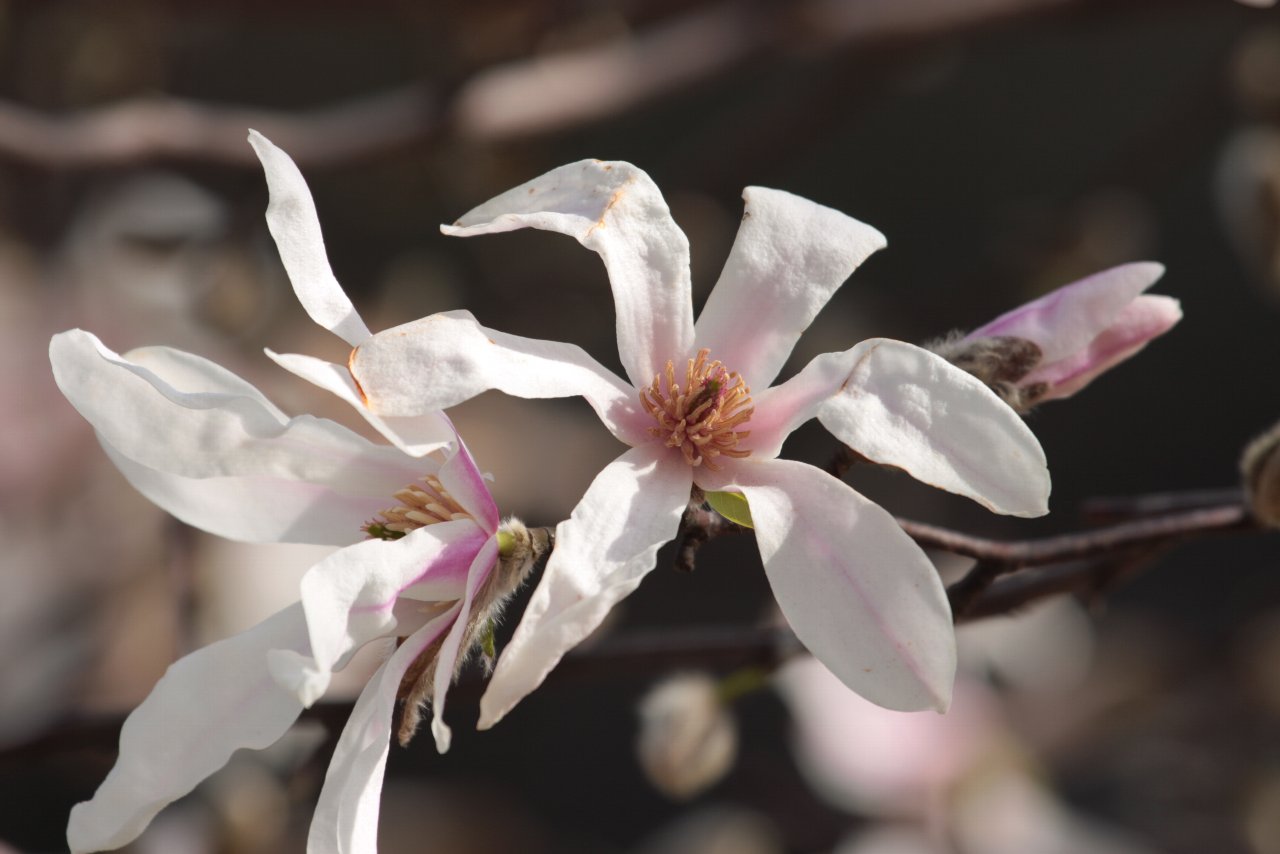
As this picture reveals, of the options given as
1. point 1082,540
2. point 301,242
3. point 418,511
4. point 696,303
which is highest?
point 301,242

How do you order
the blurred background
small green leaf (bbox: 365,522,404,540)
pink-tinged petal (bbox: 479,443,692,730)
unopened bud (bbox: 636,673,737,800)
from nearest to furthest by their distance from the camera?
pink-tinged petal (bbox: 479,443,692,730) → small green leaf (bbox: 365,522,404,540) → unopened bud (bbox: 636,673,737,800) → the blurred background

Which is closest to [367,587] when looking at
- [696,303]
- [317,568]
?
[317,568]

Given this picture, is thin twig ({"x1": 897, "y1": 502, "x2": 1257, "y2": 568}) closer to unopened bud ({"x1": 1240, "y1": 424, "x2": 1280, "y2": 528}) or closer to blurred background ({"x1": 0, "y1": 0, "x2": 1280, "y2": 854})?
unopened bud ({"x1": 1240, "y1": 424, "x2": 1280, "y2": 528})

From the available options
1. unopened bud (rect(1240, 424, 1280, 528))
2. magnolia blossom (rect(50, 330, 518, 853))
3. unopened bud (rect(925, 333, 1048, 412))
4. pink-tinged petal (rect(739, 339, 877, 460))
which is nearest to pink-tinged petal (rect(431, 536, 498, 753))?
magnolia blossom (rect(50, 330, 518, 853))

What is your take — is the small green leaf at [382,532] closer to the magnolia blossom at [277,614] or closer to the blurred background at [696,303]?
the magnolia blossom at [277,614]

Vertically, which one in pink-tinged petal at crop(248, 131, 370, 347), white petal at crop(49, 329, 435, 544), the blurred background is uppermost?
pink-tinged petal at crop(248, 131, 370, 347)

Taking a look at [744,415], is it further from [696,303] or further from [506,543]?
[696,303]
